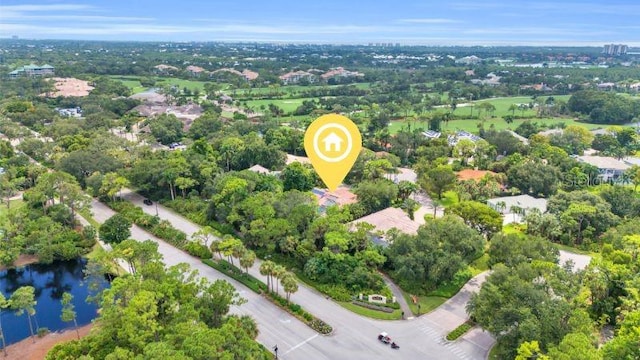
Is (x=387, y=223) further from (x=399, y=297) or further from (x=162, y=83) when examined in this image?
(x=162, y=83)

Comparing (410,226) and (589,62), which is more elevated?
(589,62)

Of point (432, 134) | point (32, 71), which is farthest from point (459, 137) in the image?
point (32, 71)

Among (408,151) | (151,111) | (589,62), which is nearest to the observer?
(408,151)

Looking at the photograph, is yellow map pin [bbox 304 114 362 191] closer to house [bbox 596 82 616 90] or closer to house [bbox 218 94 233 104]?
house [bbox 218 94 233 104]

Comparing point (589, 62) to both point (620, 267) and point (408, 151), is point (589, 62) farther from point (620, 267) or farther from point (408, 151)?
point (620, 267)

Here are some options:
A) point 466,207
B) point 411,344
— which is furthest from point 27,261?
point 466,207
